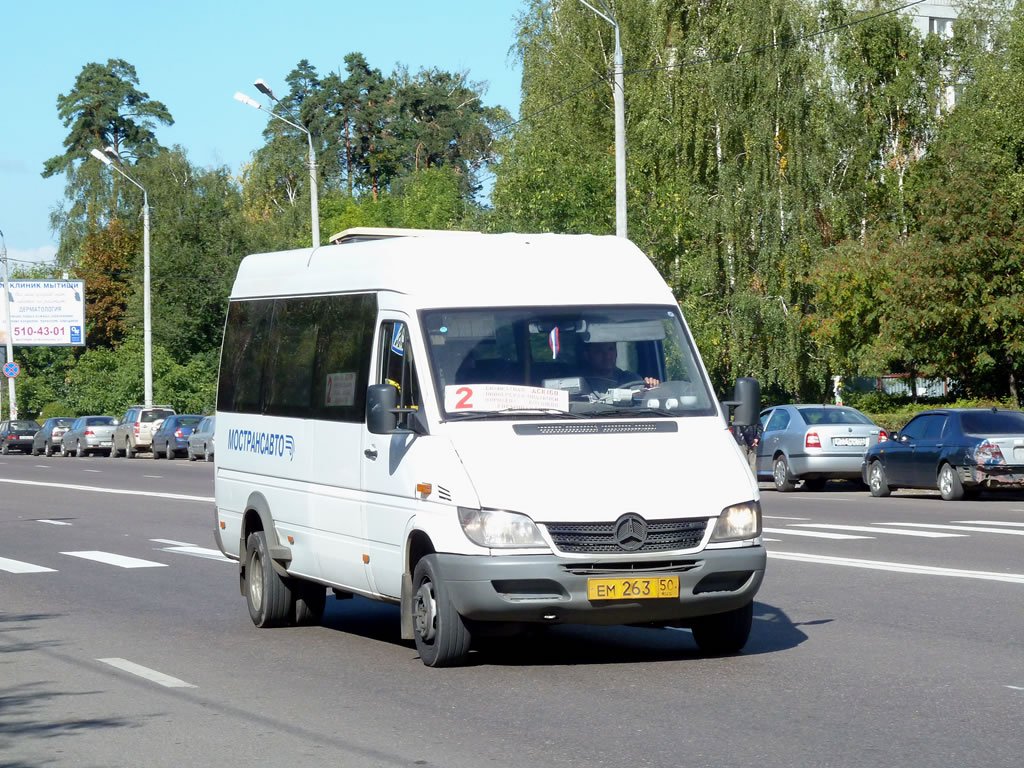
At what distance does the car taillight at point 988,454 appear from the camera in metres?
25.0

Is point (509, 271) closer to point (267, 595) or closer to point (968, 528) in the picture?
point (267, 595)

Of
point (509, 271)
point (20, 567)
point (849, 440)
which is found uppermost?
point (509, 271)

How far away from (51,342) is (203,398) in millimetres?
10900

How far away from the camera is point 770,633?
10.9 m

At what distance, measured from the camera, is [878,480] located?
2752 cm

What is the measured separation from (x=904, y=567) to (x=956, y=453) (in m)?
11.0

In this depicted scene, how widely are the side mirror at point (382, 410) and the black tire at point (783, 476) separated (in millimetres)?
21007

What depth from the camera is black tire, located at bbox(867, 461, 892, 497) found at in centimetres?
2741

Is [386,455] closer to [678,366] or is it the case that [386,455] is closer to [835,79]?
[678,366]

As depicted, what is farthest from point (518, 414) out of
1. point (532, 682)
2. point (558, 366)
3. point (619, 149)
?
point (619, 149)

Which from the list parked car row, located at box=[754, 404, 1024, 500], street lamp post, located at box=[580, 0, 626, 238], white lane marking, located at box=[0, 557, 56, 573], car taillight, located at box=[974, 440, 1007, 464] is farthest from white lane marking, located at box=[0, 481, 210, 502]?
car taillight, located at box=[974, 440, 1007, 464]

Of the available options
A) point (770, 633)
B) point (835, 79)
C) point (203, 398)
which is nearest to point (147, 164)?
point (203, 398)

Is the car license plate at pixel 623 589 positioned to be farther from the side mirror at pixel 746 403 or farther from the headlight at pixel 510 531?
the side mirror at pixel 746 403

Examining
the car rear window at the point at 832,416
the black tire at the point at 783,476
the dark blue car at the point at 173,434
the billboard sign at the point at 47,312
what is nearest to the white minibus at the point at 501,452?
the black tire at the point at 783,476
